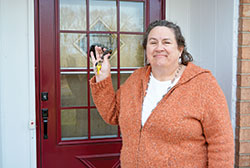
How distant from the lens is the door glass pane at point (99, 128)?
2379 millimetres

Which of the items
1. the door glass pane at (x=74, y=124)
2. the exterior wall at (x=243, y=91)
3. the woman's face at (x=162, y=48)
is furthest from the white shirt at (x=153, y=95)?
the door glass pane at (x=74, y=124)

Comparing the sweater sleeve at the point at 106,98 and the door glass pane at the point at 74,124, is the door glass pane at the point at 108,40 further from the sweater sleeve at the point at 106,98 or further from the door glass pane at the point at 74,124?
the sweater sleeve at the point at 106,98

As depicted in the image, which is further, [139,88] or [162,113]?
[139,88]

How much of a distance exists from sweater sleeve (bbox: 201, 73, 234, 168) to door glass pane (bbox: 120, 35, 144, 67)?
1.09 metres

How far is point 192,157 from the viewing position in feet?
4.81

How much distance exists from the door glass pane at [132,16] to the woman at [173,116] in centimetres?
79

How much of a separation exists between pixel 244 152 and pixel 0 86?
1.98 metres

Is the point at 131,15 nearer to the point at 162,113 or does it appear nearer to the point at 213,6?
the point at 213,6

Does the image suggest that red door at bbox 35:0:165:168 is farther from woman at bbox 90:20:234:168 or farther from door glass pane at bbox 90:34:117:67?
woman at bbox 90:20:234:168

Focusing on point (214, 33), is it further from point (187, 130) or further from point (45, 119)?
point (45, 119)

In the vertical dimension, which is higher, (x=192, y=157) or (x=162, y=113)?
(x=162, y=113)

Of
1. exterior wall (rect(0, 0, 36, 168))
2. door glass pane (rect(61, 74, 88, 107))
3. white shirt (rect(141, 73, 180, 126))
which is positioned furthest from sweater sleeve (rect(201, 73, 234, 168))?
exterior wall (rect(0, 0, 36, 168))

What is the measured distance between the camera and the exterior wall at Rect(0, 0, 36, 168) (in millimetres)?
2152

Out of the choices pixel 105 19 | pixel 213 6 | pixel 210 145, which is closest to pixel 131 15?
pixel 105 19
